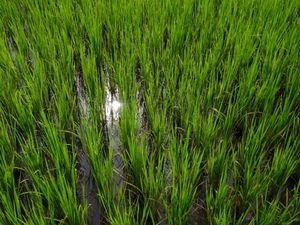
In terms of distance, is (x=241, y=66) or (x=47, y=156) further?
(x=241, y=66)

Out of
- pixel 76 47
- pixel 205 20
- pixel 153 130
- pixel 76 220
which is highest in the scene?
pixel 205 20

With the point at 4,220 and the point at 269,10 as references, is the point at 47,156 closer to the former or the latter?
the point at 4,220

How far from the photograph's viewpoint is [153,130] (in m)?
1.38

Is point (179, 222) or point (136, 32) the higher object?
point (136, 32)

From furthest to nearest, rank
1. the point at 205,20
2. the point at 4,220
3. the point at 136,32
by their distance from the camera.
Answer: the point at 205,20, the point at 136,32, the point at 4,220

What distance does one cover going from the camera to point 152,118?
4.58 ft

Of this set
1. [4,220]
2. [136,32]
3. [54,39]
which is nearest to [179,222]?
[4,220]

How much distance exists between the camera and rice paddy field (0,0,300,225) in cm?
113

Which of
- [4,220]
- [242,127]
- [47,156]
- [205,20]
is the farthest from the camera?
[205,20]

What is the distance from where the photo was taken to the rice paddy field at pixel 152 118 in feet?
3.72

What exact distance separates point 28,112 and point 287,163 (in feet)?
3.47

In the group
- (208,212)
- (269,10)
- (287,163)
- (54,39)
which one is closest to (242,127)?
(287,163)

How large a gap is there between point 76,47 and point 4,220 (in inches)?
44.4

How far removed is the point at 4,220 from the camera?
105cm
